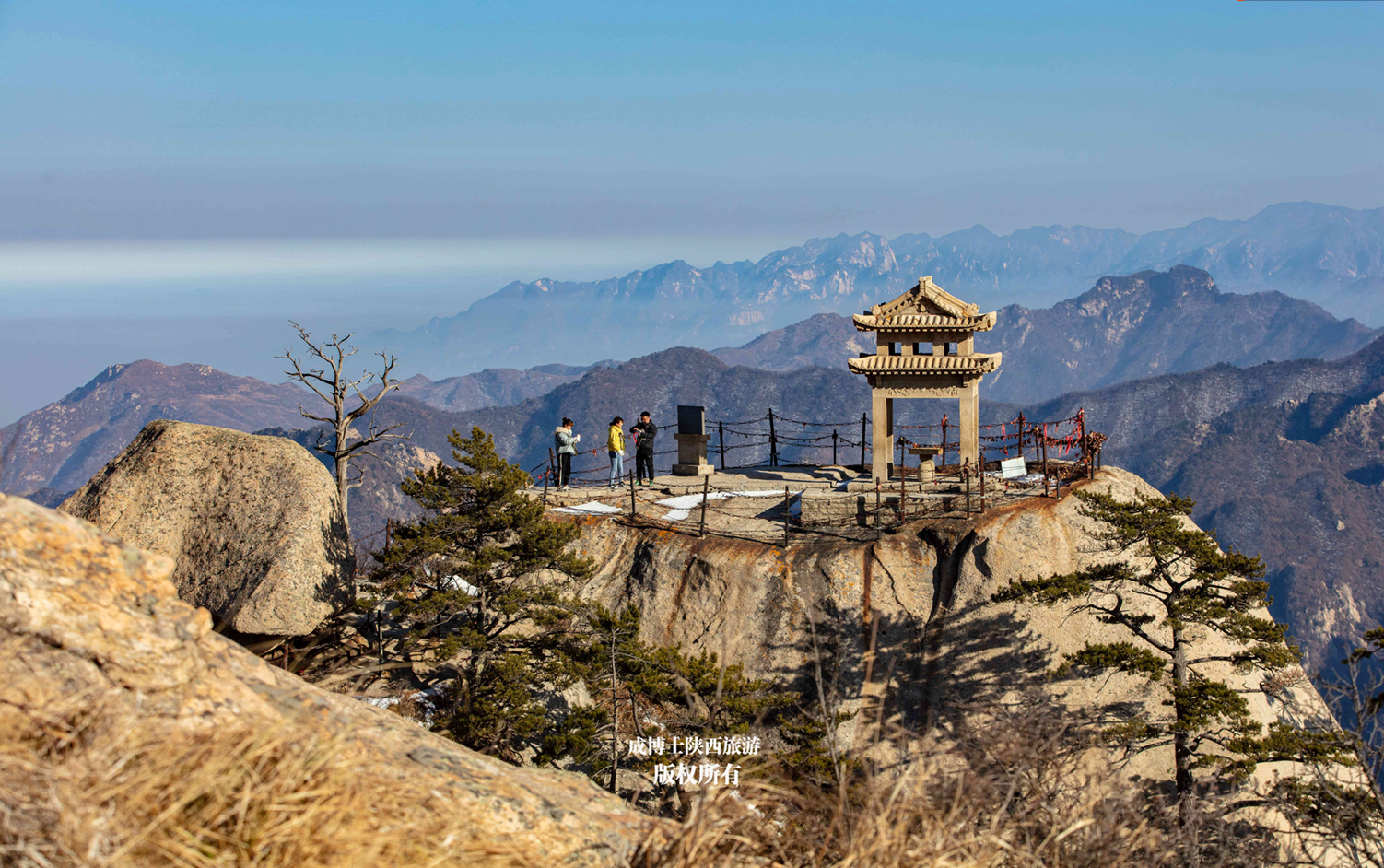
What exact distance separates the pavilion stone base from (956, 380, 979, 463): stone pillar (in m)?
7.19

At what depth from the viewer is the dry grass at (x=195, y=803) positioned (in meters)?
4.11

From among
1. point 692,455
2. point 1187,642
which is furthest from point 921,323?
point 1187,642

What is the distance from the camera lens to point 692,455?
93.2 ft

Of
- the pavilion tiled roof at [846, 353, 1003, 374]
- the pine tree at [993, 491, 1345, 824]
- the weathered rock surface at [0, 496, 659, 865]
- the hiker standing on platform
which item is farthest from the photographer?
the hiker standing on platform

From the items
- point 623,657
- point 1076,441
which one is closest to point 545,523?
point 623,657

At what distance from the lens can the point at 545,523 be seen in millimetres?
18500

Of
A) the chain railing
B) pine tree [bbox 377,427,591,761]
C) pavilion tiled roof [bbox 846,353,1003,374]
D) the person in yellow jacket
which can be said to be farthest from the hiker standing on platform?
pavilion tiled roof [bbox 846,353,1003,374]

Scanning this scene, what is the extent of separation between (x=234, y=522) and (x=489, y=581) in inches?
186

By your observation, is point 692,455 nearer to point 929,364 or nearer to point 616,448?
point 616,448

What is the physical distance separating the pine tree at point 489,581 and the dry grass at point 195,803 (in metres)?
12.2

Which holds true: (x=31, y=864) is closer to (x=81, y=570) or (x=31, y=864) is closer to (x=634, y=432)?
(x=81, y=570)

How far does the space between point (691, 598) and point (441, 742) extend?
15.7 metres

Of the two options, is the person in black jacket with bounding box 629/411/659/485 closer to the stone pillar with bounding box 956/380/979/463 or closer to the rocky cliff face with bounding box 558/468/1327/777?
the rocky cliff face with bounding box 558/468/1327/777

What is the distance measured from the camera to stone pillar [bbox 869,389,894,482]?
25312 mm
